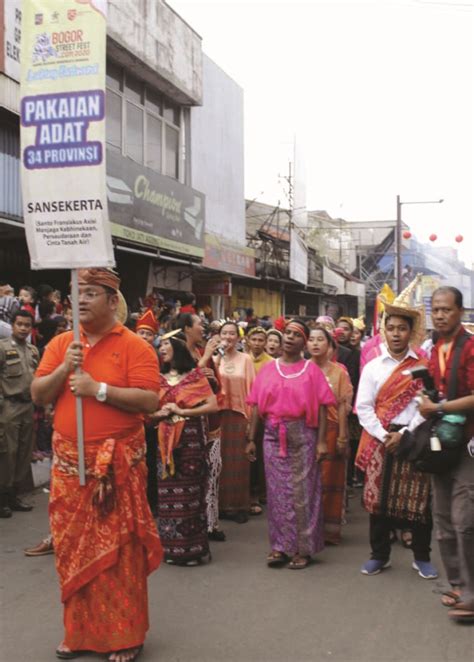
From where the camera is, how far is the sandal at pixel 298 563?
5.41 meters

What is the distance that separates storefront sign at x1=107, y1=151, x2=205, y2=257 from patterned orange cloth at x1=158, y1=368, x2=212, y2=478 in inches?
329

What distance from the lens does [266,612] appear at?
448 centimetres

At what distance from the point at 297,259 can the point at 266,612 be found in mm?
20157

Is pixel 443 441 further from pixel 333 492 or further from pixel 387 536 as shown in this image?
pixel 333 492

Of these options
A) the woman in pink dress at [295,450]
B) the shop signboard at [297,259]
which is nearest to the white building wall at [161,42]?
the shop signboard at [297,259]

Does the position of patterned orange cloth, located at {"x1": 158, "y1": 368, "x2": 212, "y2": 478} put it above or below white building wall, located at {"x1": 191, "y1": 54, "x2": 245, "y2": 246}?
below

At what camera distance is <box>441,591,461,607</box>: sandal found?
180 inches

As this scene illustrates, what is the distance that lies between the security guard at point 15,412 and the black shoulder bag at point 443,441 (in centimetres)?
387

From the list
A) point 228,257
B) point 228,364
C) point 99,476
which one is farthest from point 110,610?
point 228,257

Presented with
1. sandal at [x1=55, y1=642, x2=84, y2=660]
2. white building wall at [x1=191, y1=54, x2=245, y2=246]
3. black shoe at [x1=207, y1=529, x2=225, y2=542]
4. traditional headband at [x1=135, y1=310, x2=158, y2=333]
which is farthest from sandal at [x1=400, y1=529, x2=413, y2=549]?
white building wall at [x1=191, y1=54, x2=245, y2=246]

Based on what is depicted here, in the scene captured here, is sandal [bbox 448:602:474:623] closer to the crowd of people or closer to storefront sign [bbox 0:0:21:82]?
the crowd of people

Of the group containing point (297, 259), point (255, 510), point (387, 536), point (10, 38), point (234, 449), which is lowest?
point (255, 510)

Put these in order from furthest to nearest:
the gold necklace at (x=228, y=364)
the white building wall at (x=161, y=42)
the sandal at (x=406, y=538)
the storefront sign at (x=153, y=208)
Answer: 1. the white building wall at (x=161, y=42)
2. the storefront sign at (x=153, y=208)
3. the gold necklace at (x=228, y=364)
4. the sandal at (x=406, y=538)

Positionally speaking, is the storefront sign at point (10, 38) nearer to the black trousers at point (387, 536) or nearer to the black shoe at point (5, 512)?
the black shoe at point (5, 512)
